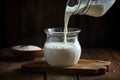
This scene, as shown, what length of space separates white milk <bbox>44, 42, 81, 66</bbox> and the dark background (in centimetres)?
48

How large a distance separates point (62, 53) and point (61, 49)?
14 mm

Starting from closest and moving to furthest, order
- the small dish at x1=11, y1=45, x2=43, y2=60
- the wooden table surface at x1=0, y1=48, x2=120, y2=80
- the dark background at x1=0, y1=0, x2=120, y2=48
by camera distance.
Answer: the wooden table surface at x1=0, y1=48, x2=120, y2=80 → the small dish at x1=11, y1=45, x2=43, y2=60 → the dark background at x1=0, y1=0, x2=120, y2=48

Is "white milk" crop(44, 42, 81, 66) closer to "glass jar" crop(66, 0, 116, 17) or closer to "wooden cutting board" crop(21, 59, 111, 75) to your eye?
"wooden cutting board" crop(21, 59, 111, 75)

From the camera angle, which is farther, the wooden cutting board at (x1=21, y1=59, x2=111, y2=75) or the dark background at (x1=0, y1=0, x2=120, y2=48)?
the dark background at (x1=0, y1=0, x2=120, y2=48)

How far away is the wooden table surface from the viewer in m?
1.10

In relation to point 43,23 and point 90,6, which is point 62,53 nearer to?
point 90,6

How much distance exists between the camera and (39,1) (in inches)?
64.4

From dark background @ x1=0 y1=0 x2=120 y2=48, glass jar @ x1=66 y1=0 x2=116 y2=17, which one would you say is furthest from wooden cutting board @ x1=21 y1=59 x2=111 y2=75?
dark background @ x1=0 y1=0 x2=120 y2=48

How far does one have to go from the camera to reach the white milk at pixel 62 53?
1151 mm

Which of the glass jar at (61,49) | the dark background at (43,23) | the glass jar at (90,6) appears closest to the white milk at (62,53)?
the glass jar at (61,49)

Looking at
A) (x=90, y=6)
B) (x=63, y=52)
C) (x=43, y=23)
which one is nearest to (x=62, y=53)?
(x=63, y=52)

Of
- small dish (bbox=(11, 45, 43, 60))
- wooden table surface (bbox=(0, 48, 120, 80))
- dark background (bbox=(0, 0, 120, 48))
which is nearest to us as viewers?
wooden table surface (bbox=(0, 48, 120, 80))

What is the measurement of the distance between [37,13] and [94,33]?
29 cm

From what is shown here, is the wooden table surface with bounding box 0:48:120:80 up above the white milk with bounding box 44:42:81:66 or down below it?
below
